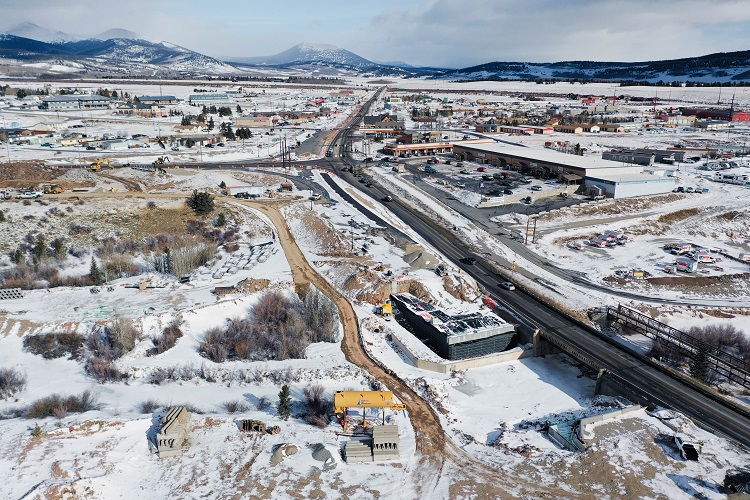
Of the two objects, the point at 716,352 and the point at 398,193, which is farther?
the point at 398,193

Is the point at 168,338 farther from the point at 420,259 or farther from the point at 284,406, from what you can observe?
the point at 420,259

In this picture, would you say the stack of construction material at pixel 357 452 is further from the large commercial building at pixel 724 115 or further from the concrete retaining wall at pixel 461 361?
the large commercial building at pixel 724 115

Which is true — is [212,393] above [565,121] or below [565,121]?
below

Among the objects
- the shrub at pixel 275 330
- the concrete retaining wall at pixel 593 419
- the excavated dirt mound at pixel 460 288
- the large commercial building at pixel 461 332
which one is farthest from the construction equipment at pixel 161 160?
the concrete retaining wall at pixel 593 419

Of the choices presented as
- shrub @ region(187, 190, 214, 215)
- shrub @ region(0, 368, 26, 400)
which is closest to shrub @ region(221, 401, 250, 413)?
shrub @ region(0, 368, 26, 400)

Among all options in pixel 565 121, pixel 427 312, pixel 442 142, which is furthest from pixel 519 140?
pixel 427 312

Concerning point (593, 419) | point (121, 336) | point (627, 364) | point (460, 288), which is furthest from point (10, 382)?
point (627, 364)

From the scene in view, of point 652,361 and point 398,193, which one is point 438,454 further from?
point 398,193
